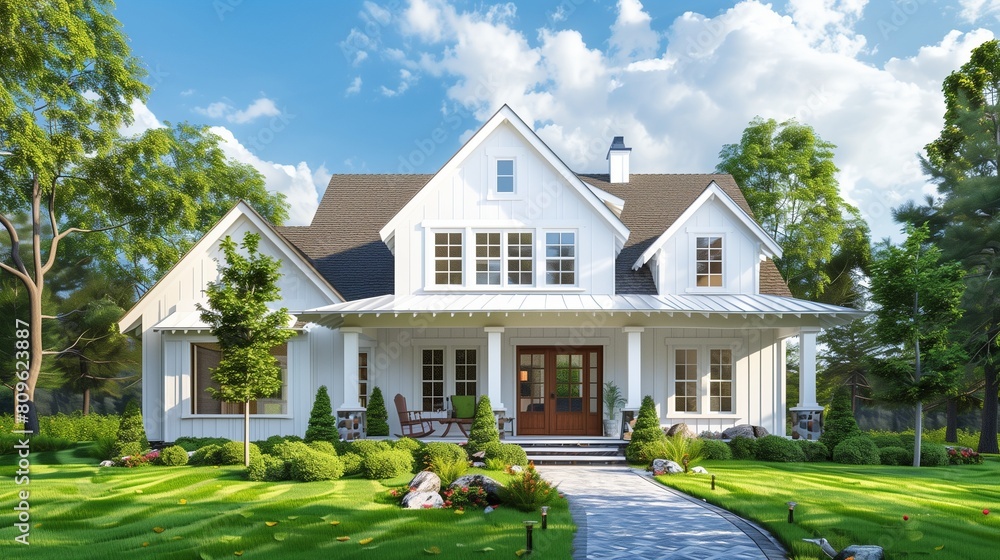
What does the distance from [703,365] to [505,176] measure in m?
7.04

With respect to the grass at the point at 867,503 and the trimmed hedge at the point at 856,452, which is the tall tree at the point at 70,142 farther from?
the trimmed hedge at the point at 856,452

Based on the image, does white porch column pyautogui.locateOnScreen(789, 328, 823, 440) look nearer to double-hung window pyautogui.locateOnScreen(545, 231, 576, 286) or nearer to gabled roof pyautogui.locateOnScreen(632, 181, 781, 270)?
gabled roof pyautogui.locateOnScreen(632, 181, 781, 270)

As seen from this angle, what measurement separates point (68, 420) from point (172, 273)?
10.7 metres

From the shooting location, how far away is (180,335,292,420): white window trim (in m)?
17.8

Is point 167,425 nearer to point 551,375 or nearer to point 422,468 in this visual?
point 422,468

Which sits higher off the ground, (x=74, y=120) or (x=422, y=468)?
(x=74, y=120)

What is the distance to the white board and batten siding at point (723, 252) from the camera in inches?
738

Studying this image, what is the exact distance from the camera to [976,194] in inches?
890

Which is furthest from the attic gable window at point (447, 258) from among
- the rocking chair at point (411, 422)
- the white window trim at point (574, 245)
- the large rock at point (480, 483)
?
the large rock at point (480, 483)

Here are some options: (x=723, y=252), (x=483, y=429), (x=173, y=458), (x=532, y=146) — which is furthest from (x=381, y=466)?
(x=723, y=252)

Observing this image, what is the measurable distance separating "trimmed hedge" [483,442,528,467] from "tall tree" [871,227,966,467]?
8.26 metres

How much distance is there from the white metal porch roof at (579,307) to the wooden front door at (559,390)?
5.72 feet

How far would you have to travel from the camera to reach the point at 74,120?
22500 millimetres

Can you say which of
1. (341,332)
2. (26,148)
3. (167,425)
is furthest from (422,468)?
(26,148)
